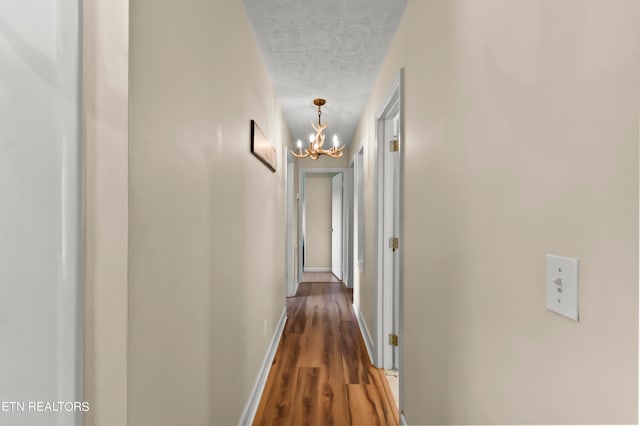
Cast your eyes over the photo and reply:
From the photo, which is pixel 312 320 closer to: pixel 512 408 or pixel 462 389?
pixel 462 389

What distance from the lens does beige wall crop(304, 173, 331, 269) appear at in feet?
23.7

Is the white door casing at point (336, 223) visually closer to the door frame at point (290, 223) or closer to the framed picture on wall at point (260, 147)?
the door frame at point (290, 223)

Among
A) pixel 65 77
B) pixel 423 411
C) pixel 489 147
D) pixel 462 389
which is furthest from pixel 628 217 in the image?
pixel 423 411

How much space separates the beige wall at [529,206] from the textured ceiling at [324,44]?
591 mm

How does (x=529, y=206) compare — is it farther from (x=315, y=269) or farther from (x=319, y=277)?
(x=315, y=269)

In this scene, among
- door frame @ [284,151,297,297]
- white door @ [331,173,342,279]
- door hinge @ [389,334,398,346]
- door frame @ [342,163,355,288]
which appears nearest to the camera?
door hinge @ [389,334,398,346]

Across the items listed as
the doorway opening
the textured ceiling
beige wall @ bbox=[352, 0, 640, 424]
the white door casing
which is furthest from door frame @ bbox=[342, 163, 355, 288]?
beige wall @ bbox=[352, 0, 640, 424]

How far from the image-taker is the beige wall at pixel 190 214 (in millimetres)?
817

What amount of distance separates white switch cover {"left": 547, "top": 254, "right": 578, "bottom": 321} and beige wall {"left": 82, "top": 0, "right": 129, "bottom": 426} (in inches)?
37.1

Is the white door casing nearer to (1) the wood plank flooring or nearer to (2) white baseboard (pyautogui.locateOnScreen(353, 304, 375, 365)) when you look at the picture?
(1) the wood plank flooring

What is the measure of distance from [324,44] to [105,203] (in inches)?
80.6

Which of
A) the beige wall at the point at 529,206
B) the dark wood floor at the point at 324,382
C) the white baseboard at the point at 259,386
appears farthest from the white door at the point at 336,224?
the beige wall at the point at 529,206

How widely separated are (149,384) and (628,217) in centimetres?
111

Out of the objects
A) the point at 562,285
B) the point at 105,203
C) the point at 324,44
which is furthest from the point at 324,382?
the point at 324,44
